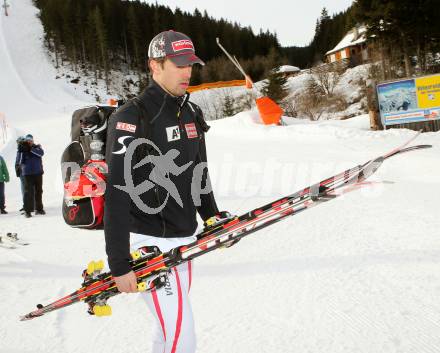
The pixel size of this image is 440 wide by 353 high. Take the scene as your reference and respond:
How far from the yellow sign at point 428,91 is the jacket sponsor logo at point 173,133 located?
14009mm

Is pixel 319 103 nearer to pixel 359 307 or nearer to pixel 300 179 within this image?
pixel 300 179

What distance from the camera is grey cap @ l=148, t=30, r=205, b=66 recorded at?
214cm

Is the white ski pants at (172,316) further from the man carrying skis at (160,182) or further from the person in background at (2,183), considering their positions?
the person in background at (2,183)

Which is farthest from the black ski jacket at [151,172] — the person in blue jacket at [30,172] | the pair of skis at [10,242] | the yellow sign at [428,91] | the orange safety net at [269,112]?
the orange safety net at [269,112]

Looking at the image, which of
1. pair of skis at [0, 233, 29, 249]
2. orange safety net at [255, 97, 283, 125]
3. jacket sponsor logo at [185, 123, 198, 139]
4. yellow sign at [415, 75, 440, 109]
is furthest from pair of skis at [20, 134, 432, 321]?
orange safety net at [255, 97, 283, 125]

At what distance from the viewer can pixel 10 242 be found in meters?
6.84

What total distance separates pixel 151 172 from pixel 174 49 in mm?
709

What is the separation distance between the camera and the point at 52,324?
3.77m

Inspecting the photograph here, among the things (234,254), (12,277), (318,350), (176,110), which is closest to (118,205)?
(176,110)

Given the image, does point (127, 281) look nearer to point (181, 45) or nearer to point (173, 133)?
point (173, 133)

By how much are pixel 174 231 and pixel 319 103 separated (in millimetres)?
31775

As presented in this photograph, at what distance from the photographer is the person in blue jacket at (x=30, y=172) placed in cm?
916

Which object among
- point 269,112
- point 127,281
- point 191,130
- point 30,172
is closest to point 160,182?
point 191,130

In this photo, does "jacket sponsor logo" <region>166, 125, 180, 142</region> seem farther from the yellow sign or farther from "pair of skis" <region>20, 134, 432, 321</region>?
the yellow sign
